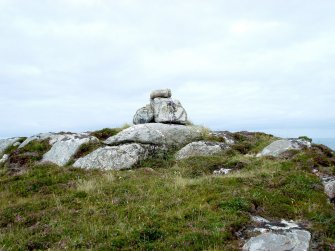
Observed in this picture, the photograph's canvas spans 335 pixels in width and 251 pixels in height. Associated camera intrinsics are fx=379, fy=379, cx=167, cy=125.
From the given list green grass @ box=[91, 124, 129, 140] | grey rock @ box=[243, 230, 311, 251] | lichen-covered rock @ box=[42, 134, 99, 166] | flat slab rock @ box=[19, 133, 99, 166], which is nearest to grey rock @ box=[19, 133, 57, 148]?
flat slab rock @ box=[19, 133, 99, 166]

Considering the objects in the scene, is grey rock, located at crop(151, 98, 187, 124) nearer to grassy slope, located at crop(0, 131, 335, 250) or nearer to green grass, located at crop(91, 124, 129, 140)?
green grass, located at crop(91, 124, 129, 140)

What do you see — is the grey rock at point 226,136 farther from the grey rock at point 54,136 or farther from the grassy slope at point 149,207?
the grey rock at point 54,136

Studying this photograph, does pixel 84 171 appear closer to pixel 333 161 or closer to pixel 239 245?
pixel 239 245

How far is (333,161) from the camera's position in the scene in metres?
24.8

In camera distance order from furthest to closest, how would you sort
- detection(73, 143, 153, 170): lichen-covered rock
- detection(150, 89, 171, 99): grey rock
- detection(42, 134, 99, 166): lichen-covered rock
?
detection(150, 89, 171, 99): grey rock → detection(42, 134, 99, 166): lichen-covered rock → detection(73, 143, 153, 170): lichen-covered rock

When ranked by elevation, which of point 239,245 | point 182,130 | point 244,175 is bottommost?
point 239,245

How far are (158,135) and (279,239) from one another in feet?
62.7

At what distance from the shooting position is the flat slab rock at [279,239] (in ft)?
37.7

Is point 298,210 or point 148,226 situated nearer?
point 148,226

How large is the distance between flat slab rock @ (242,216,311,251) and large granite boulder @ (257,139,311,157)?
47.7 feet

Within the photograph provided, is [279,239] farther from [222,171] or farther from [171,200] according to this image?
[222,171]

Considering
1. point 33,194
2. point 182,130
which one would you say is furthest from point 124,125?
point 33,194

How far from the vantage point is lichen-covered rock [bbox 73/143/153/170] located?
26.2m

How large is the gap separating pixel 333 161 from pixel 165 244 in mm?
17005
